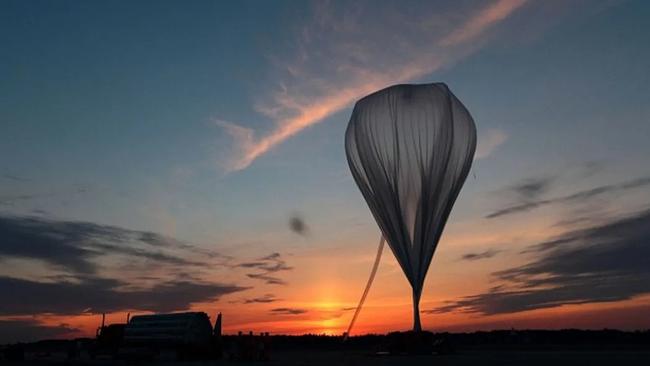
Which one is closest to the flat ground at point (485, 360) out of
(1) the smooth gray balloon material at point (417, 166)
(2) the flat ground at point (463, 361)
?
(2) the flat ground at point (463, 361)

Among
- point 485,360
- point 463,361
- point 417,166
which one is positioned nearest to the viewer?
point 463,361

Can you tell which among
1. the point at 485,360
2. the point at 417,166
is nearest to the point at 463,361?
the point at 485,360

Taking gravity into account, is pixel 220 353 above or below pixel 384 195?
below

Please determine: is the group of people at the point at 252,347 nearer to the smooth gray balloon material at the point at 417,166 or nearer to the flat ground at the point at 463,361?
the flat ground at the point at 463,361

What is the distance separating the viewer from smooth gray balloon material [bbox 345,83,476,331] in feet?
164

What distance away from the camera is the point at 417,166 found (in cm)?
5031

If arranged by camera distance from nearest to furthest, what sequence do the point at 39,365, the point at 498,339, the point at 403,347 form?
the point at 39,365, the point at 403,347, the point at 498,339

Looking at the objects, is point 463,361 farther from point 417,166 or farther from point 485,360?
point 417,166

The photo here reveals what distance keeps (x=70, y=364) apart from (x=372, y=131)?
3087cm

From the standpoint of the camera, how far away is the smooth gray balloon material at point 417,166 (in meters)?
50.0

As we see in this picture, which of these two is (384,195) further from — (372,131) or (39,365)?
(39,365)

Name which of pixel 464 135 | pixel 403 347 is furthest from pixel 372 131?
pixel 403 347

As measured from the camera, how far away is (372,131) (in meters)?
51.8

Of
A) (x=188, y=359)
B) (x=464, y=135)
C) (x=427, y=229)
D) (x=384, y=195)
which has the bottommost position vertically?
(x=188, y=359)
